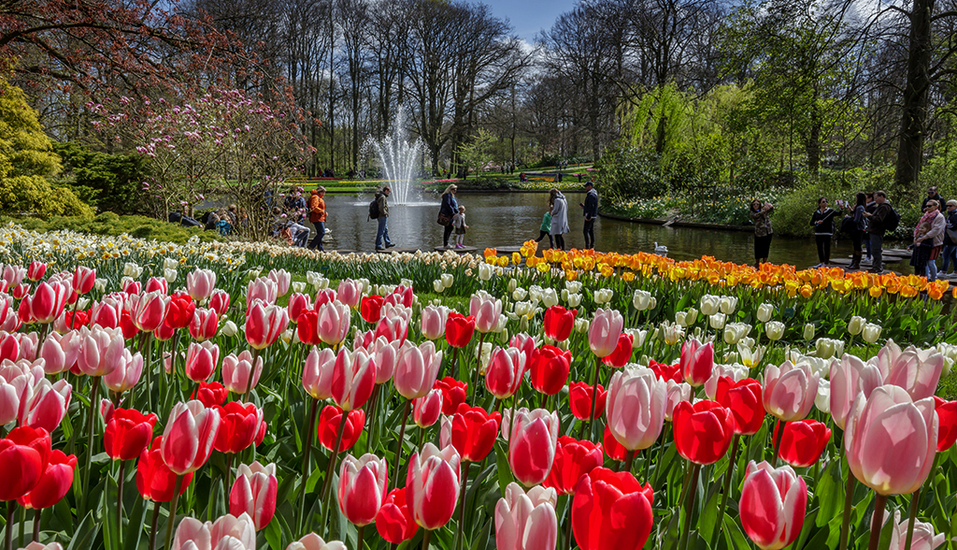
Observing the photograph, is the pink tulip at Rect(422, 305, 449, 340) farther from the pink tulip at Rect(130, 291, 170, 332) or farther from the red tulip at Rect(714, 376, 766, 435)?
the red tulip at Rect(714, 376, 766, 435)

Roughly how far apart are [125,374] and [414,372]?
647mm

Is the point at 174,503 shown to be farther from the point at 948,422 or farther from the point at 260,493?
the point at 948,422

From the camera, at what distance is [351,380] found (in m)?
1.14

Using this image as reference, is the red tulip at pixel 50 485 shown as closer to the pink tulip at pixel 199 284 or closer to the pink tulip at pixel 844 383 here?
the pink tulip at pixel 844 383

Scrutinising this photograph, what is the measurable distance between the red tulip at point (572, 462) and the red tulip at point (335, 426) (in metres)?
0.39

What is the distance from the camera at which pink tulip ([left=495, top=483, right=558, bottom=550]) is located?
67cm

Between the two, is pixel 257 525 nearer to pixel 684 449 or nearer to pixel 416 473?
pixel 416 473

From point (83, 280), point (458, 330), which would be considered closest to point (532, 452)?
point (458, 330)

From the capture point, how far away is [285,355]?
223 centimetres

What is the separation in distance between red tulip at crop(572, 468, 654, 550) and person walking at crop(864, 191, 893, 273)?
11805mm

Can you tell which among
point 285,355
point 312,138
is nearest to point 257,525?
point 285,355

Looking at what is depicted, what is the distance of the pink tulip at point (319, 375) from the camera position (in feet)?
3.86

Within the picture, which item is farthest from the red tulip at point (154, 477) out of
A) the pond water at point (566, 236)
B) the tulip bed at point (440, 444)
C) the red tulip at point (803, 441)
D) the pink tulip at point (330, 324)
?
the pond water at point (566, 236)

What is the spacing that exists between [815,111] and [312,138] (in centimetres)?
3621
